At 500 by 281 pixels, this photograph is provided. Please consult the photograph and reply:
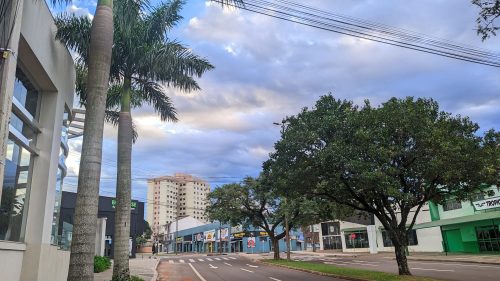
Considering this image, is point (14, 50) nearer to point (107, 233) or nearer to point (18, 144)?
point (18, 144)

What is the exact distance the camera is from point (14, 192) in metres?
10.0

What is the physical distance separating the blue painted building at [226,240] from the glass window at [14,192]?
6783 cm

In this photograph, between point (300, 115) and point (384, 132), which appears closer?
point (384, 132)

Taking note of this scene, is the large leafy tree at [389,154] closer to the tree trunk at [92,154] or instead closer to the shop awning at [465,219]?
the tree trunk at [92,154]

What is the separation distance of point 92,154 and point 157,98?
737 centimetres

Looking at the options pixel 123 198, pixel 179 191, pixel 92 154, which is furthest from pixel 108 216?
pixel 92 154

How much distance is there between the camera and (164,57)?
45.6 ft

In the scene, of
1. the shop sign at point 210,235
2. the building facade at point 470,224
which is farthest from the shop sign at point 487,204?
the shop sign at point 210,235

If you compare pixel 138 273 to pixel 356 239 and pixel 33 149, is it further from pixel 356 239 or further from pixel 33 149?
pixel 356 239

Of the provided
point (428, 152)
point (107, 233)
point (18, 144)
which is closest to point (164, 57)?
point (18, 144)

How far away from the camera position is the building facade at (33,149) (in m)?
9.43

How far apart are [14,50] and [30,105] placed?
4.06 metres

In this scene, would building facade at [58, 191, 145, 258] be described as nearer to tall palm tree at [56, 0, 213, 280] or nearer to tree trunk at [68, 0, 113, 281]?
tall palm tree at [56, 0, 213, 280]

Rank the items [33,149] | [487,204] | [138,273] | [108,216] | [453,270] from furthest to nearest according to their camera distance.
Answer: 1. [108,216]
2. [487,204]
3. [138,273]
4. [453,270]
5. [33,149]
